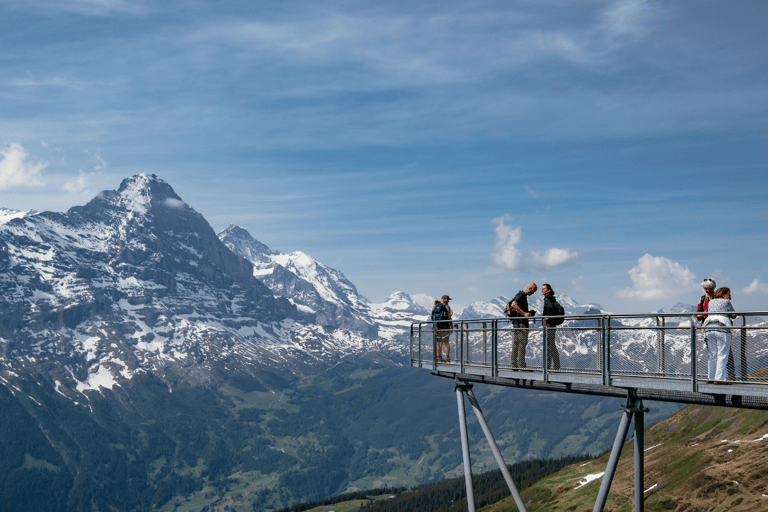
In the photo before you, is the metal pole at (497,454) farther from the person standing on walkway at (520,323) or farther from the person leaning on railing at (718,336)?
the person leaning on railing at (718,336)

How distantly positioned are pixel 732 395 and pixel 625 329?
331cm

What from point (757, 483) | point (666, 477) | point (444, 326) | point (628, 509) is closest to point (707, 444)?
point (666, 477)

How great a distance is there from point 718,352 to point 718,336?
460 mm

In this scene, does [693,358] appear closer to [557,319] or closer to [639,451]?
[639,451]

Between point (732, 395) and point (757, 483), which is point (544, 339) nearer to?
point (732, 395)

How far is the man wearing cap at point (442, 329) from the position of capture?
106ft

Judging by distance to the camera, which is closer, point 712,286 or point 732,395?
point 732,395

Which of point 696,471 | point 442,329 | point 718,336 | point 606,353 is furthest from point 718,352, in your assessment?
point 696,471

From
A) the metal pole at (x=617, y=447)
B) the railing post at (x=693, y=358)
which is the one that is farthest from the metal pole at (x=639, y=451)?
the railing post at (x=693, y=358)

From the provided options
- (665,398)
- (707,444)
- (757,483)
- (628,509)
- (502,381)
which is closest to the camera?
(665,398)

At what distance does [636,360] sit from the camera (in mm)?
22031

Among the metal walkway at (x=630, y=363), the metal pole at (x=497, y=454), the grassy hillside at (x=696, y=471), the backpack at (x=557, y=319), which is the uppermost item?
the backpack at (x=557, y=319)

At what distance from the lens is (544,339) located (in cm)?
2406

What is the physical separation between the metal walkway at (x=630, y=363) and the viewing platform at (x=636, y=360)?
0.08ft
